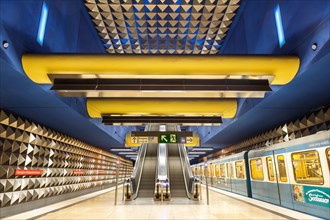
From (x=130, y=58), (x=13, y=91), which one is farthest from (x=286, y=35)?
(x=13, y=91)

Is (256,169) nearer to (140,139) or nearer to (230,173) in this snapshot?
(230,173)

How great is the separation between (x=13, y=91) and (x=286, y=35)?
580 centimetres

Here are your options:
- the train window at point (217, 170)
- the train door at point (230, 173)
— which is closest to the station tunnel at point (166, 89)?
the train door at point (230, 173)

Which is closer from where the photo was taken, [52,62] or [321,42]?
[321,42]

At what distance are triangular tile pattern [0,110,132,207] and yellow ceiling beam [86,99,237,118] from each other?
6.98ft

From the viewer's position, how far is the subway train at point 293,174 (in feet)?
16.4

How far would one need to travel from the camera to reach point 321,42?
127 inches

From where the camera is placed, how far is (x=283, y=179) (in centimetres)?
673

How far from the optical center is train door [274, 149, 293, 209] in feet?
21.1

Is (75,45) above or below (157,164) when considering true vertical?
above

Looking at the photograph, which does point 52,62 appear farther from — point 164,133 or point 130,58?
point 164,133

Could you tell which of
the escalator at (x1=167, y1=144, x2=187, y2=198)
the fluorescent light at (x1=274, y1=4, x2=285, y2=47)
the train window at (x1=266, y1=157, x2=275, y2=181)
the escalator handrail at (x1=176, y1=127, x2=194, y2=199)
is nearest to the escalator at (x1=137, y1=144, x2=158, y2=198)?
the escalator at (x1=167, y1=144, x2=187, y2=198)

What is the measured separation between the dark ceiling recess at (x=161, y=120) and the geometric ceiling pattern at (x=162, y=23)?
2.45m

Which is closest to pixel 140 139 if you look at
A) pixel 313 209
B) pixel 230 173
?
pixel 313 209
